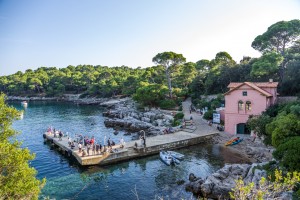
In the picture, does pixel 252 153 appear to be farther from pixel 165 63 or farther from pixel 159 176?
pixel 165 63

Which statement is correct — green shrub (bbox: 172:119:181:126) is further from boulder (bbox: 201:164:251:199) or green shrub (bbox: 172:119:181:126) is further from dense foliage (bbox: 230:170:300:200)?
dense foliage (bbox: 230:170:300:200)

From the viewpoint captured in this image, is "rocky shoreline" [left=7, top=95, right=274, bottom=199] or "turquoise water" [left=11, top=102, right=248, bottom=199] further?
"turquoise water" [left=11, top=102, right=248, bottom=199]

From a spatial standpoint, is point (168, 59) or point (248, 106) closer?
point (248, 106)

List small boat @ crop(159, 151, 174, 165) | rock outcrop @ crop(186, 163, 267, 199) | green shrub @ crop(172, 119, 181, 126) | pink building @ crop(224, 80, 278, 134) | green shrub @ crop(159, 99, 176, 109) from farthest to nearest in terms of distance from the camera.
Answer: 1. green shrub @ crop(159, 99, 176, 109)
2. green shrub @ crop(172, 119, 181, 126)
3. pink building @ crop(224, 80, 278, 134)
4. small boat @ crop(159, 151, 174, 165)
5. rock outcrop @ crop(186, 163, 267, 199)

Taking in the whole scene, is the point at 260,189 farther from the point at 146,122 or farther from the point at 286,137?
the point at 146,122

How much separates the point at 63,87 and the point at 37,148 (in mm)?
77349

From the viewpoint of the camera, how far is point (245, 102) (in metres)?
35.4

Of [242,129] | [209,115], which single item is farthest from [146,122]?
[242,129]

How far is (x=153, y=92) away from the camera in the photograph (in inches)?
2186

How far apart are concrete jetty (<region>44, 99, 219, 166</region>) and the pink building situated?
3121mm

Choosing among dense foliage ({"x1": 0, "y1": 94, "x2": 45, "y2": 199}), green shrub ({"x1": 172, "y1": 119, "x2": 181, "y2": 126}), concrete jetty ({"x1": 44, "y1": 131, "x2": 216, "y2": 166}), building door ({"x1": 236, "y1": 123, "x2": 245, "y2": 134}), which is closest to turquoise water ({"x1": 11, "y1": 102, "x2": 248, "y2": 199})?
concrete jetty ({"x1": 44, "y1": 131, "x2": 216, "y2": 166})

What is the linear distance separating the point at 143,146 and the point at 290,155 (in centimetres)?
1777

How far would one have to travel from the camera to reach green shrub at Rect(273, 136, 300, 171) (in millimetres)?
15578

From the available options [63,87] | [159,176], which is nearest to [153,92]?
[159,176]
